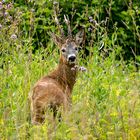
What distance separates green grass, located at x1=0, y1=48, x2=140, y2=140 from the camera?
5.47 m

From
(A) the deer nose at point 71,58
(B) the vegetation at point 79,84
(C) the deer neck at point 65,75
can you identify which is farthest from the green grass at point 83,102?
(A) the deer nose at point 71,58

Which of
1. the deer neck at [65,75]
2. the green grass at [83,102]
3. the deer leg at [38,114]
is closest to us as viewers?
the green grass at [83,102]

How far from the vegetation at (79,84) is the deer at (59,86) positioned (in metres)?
0.10

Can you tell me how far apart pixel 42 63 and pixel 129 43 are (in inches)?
114

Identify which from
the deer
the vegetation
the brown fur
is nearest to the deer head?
the deer

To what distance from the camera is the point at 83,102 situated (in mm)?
6156

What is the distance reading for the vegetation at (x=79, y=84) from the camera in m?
5.54

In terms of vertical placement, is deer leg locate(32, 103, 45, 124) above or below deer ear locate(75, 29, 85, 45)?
below

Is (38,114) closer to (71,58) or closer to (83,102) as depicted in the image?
(83,102)

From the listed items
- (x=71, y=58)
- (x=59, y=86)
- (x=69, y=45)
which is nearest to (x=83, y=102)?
(x=59, y=86)

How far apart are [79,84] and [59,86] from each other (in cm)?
74

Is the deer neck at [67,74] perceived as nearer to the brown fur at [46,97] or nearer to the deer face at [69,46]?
the deer face at [69,46]

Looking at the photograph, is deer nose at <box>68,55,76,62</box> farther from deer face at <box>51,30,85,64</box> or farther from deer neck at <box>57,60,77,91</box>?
deer neck at <box>57,60,77,91</box>

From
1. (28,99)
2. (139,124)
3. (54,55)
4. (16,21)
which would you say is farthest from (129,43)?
(139,124)
